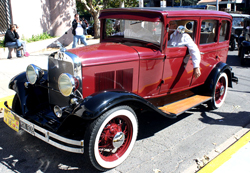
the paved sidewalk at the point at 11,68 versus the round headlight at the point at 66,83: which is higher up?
the round headlight at the point at 66,83

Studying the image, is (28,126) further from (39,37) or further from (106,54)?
(39,37)

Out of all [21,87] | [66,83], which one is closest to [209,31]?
[66,83]

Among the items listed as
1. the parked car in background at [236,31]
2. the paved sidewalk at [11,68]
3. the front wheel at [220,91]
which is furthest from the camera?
the parked car in background at [236,31]

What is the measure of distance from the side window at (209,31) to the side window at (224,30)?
0.84 feet

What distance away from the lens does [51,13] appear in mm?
11641

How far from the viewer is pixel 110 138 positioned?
2.98 m

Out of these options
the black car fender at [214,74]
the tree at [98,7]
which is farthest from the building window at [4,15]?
the black car fender at [214,74]

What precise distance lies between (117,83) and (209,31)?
2394 mm

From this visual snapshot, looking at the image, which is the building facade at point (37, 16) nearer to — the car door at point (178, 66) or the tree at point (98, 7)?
the tree at point (98, 7)

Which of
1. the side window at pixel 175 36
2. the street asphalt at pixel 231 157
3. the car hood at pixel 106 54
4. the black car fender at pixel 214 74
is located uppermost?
the side window at pixel 175 36

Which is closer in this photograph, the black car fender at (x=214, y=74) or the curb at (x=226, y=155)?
the curb at (x=226, y=155)

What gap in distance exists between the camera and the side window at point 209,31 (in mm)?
4601

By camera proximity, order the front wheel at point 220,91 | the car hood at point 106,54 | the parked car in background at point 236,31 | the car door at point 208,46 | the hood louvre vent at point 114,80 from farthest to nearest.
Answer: the parked car in background at point 236,31 < the front wheel at point 220,91 < the car door at point 208,46 < the hood louvre vent at point 114,80 < the car hood at point 106,54

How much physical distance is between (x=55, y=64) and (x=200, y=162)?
2316mm
